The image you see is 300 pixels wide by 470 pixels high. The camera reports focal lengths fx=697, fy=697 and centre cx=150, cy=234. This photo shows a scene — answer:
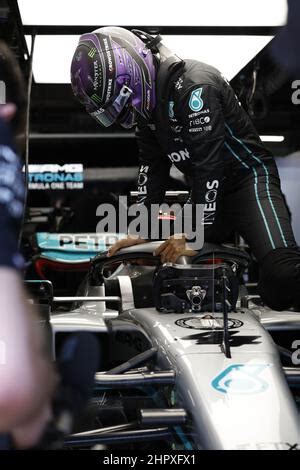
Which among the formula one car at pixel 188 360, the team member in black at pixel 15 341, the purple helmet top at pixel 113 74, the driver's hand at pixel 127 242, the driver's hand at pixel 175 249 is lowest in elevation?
the formula one car at pixel 188 360

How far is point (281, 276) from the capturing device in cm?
217

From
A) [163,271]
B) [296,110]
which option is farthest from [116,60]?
[296,110]

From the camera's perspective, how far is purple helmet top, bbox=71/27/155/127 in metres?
2.23

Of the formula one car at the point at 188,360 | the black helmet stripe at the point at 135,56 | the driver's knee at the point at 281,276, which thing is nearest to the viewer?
the formula one car at the point at 188,360

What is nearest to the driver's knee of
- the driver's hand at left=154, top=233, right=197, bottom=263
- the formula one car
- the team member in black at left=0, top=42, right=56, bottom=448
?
the formula one car

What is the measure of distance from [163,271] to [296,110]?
15.1 ft

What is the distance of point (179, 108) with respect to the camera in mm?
2279

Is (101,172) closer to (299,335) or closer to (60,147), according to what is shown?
(60,147)

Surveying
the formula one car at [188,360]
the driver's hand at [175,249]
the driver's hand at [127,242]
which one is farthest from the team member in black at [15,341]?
the driver's hand at [127,242]

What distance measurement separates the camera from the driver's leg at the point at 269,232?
2.19 m

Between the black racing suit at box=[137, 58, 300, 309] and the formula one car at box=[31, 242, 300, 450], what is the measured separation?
0.14 meters

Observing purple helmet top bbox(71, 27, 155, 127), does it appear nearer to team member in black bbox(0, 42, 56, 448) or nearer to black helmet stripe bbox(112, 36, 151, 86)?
black helmet stripe bbox(112, 36, 151, 86)

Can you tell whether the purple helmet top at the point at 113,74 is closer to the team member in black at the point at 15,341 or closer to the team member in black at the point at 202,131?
the team member in black at the point at 202,131

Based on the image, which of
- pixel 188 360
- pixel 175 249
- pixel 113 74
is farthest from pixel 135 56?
pixel 188 360
